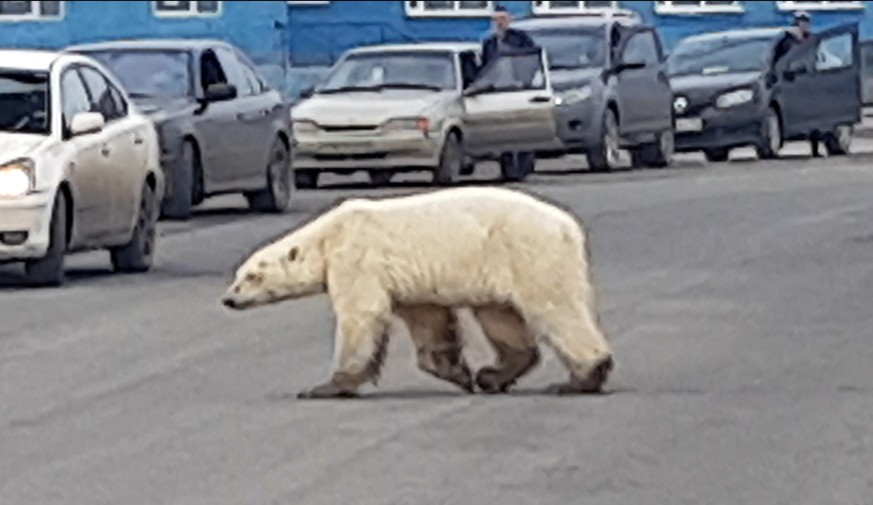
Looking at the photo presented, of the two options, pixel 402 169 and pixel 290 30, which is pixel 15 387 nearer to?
pixel 402 169

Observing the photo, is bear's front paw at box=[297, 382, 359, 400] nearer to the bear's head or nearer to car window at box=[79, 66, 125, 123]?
the bear's head

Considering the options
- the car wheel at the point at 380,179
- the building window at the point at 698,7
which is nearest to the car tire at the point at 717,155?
the car wheel at the point at 380,179

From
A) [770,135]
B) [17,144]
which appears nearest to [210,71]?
[17,144]

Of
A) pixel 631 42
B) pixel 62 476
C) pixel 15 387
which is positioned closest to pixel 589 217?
pixel 631 42

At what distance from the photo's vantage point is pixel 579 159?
42.8 meters

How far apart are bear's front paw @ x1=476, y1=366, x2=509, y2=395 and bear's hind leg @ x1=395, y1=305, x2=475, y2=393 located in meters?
0.06

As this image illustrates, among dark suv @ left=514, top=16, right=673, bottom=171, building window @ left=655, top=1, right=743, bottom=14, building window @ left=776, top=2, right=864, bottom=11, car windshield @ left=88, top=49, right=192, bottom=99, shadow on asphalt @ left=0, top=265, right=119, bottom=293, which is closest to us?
shadow on asphalt @ left=0, top=265, right=119, bottom=293

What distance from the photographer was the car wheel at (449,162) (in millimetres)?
33844

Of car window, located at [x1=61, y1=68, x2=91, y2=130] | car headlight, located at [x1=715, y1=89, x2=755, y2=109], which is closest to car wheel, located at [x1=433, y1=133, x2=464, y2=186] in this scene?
car headlight, located at [x1=715, y1=89, x2=755, y2=109]

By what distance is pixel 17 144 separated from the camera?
20281 millimetres

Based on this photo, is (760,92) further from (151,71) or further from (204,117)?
(204,117)

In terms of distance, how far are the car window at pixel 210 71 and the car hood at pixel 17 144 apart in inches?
313

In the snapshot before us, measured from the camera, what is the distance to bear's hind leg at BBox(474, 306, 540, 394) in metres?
13.4

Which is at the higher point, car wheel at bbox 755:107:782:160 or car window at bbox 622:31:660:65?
car window at bbox 622:31:660:65
